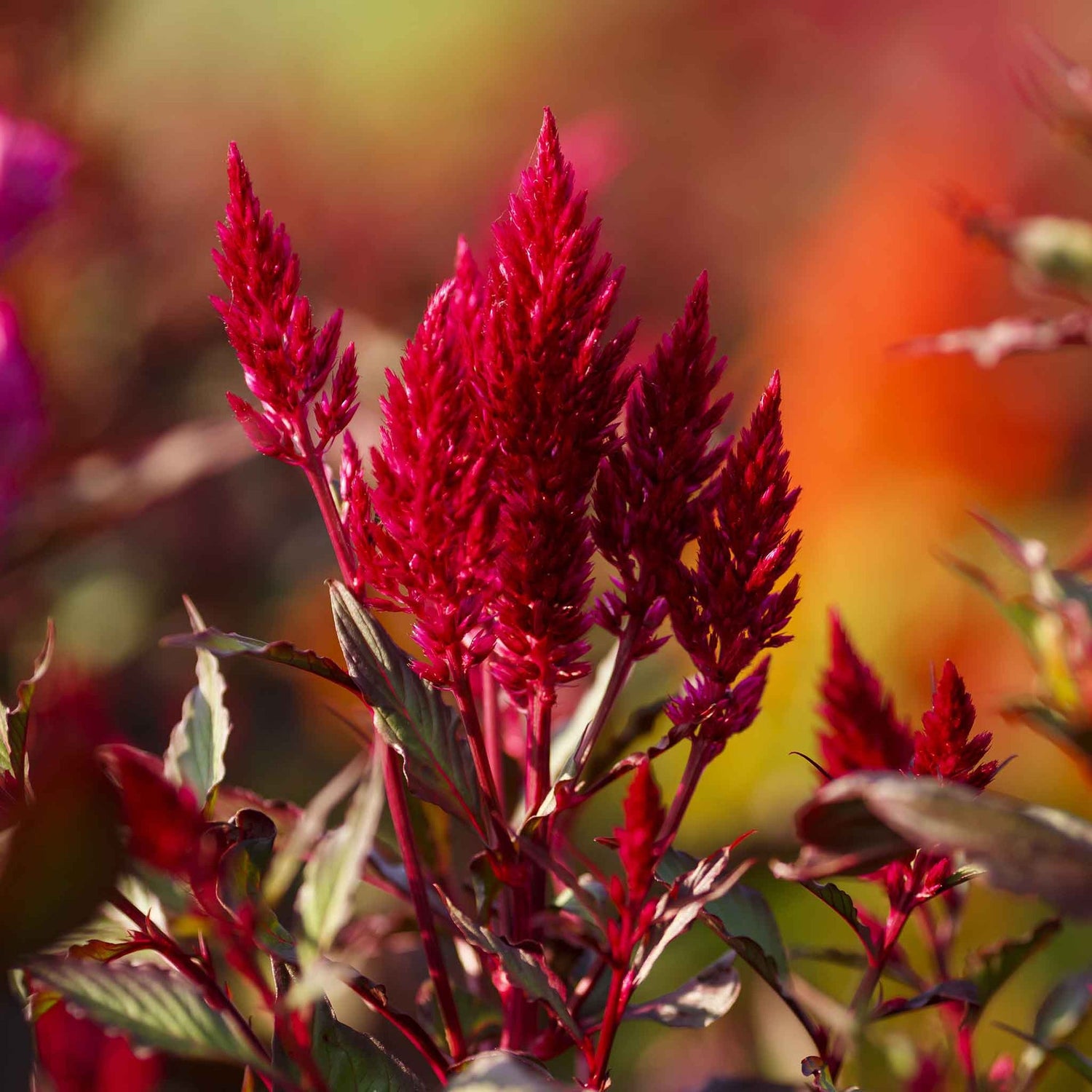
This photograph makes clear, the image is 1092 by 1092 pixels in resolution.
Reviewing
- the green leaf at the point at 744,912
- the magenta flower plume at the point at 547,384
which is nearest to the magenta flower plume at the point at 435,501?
the magenta flower plume at the point at 547,384

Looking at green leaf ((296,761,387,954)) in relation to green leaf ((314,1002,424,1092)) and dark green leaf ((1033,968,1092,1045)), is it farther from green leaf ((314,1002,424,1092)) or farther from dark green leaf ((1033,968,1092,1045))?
dark green leaf ((1033,968,1092,1045))

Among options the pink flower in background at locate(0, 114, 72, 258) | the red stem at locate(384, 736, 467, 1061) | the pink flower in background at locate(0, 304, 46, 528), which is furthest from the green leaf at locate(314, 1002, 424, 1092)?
the pink flower in background at locate(0, 114, 72, 258)

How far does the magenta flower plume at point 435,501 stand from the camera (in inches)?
16.1

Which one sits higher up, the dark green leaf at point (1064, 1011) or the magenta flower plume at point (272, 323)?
the magenta flower plume at point (272, 323)

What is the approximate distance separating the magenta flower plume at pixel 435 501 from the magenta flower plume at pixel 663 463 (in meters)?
0.05

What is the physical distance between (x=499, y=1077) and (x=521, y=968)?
56 mm

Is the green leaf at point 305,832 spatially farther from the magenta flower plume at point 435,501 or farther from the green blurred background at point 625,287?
the green blurred background at point 625,287

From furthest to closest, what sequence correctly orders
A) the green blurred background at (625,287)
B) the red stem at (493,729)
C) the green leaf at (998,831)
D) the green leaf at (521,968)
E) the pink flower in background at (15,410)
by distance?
the green blurred background at (625,287)
the pink flower in background at (15,410)
the red stem at (493,729)
the green leaf at (521,968)
the green leaf at (998,831)

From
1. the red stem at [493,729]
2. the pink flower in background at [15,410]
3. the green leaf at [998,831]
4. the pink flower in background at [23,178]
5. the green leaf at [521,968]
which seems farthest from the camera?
the pink flower in background at [23,178]

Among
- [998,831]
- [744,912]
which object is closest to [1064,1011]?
[744,912]

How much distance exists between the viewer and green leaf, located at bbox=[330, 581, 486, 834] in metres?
0.45

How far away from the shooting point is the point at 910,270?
2.59 m

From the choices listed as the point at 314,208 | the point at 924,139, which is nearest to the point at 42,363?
the point at 314,208

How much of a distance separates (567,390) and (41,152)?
0.85m
